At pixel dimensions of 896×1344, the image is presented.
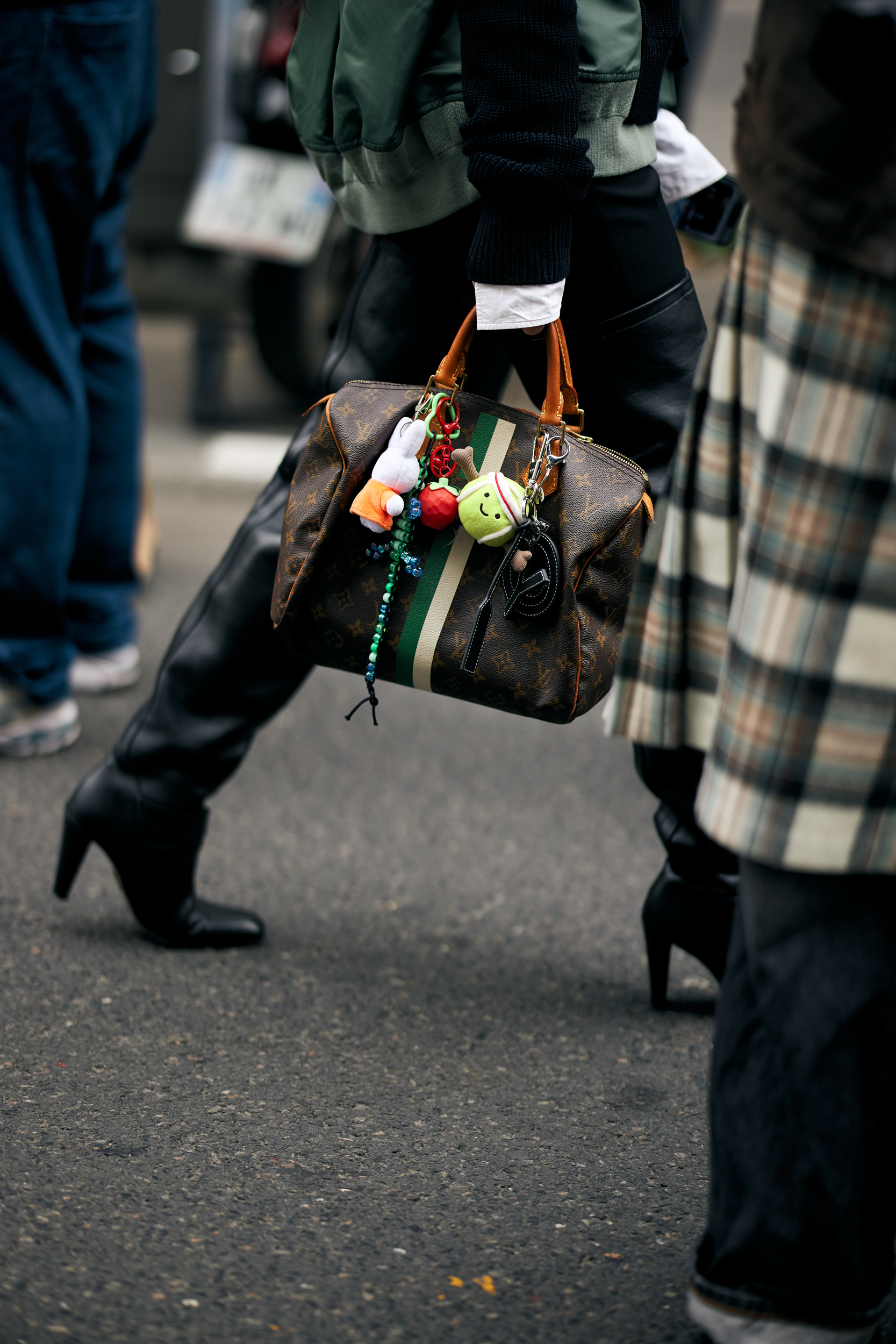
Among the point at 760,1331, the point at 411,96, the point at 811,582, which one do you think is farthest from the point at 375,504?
the point at 760,1331

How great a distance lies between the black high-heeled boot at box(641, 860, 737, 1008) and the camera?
1.83 meters

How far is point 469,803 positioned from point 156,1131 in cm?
111

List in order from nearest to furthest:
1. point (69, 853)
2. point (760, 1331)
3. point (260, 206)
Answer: point (760, 1331)
point (69, 853)
point (260, 206)

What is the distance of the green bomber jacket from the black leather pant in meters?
0.04

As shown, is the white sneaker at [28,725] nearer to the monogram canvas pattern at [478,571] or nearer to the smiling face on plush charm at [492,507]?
the monogram canvas pattern at [478,571]

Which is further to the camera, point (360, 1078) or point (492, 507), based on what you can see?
point (360, 1078)

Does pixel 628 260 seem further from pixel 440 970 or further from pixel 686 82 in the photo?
pixel 686 82

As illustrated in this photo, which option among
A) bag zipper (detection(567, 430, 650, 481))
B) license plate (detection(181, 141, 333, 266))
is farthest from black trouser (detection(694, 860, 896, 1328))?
license plate (detection(181, 141, 333, 266))

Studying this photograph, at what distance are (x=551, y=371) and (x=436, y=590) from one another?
0.87 ft

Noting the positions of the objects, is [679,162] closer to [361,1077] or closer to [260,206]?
[361,1077]

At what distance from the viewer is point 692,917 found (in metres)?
1.85

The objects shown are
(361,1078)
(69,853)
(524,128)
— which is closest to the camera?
(524,128)

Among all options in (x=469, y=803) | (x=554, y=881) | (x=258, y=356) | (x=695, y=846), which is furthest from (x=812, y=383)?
(x=258, y=356)

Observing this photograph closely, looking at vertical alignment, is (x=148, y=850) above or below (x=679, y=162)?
below
